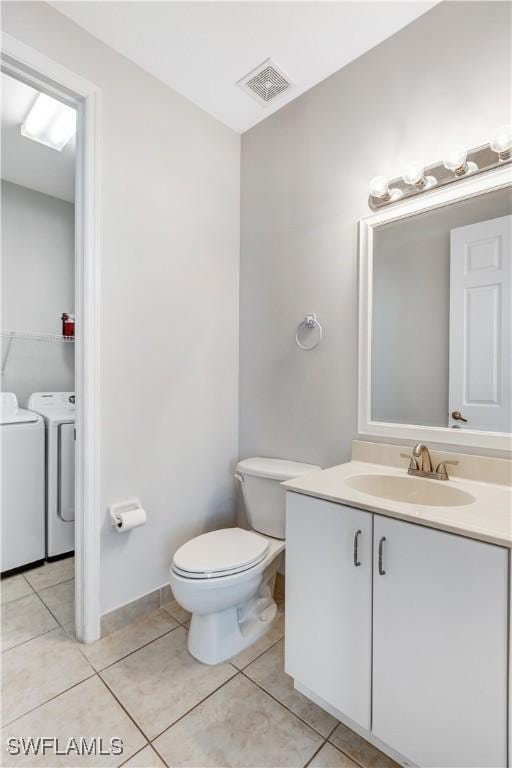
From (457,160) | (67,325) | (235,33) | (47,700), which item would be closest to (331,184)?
(457,160)

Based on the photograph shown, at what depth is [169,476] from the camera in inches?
73.9

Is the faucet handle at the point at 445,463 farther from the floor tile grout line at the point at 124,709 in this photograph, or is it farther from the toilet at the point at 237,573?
the floor tile grout line at the point at 124,709

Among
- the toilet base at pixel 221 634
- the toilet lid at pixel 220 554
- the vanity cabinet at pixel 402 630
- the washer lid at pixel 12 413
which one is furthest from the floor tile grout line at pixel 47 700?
the washer lid at pixel 12 413

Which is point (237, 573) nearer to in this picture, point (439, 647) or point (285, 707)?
point (285, 707)

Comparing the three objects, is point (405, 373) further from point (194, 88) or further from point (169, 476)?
point (194, 88)

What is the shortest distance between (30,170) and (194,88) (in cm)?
149

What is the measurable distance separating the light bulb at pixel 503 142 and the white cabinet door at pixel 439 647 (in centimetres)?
125

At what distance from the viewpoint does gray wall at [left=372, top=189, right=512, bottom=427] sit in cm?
145

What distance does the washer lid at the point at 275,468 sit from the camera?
175 cm

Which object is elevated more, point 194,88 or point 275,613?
point 194,88

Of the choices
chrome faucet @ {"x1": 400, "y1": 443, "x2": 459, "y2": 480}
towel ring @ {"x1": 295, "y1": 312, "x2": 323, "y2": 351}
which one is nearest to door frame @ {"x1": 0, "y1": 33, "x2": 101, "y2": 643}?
towel ring @ {"x1": 295, "y1": 312, "x2": 323, "y2": 351}

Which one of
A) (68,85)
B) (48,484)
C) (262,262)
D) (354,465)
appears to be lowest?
(48,484)

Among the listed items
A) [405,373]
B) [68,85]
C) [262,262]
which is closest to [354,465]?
[405,373]

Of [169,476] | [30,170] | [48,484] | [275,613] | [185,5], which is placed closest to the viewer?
[185,5]
